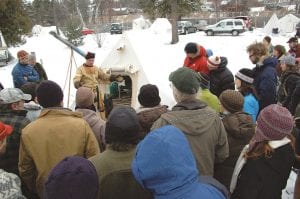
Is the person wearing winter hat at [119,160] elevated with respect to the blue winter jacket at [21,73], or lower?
lower

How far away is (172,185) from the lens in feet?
4.71

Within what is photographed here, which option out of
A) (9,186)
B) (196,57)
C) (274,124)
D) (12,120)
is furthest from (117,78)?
Answer: (9,186)

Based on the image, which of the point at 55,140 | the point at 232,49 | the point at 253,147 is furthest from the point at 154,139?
the point at 232,49

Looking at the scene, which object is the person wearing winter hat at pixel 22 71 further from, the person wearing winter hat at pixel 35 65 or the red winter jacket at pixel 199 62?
the red winter jacket at pixel 199 62

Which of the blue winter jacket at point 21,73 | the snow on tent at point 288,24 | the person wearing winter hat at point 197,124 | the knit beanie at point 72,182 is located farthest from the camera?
the snow on tent at point 288,24

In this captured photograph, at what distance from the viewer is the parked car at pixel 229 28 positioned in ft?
95.7

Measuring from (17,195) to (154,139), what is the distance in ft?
3.68

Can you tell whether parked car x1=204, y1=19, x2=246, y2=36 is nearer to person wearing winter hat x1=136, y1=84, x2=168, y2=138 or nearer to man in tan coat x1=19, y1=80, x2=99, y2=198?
person wearing winter hat x1=136, y1=84, x2=168, y2=138

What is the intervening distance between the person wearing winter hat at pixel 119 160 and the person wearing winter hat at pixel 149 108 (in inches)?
34.3

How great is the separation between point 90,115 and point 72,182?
2.09 metres

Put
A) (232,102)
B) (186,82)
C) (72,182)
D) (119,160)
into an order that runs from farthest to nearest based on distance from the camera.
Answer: (232,102) → (186,82) → (119,160) → (72,182)

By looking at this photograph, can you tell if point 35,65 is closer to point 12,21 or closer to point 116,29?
point 12,21

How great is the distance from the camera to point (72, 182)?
5.18 feet

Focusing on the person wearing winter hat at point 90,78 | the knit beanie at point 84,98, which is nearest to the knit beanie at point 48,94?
the knit beanie at point 84,98
